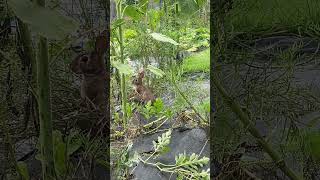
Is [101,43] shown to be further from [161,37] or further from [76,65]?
[161,37]

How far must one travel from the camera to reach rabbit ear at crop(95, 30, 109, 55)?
0.68 m

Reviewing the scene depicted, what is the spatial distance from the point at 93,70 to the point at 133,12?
0.22 m

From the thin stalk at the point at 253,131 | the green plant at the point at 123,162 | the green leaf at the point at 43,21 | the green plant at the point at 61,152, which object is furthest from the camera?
the green plant at the point at 123,162

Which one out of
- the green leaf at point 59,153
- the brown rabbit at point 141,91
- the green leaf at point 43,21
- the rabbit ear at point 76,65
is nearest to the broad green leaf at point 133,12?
the brown rabbit at point 141,91

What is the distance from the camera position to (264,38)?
2.32 feet

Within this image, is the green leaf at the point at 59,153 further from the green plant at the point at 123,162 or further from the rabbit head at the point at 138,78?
the rabbit head at the point at 138,78

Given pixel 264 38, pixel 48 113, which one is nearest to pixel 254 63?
pixel 264 38

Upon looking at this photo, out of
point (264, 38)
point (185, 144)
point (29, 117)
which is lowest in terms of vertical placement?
point (185, 144)

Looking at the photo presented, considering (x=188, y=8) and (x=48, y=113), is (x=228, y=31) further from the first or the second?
(x=48, y=113)

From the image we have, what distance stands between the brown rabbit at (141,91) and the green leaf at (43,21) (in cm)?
58

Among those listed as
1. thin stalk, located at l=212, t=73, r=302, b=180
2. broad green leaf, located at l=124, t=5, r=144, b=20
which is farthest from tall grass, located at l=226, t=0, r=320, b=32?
broad green leaf, located at l=124, t=5, r=144, b=20

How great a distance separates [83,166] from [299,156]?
32cm

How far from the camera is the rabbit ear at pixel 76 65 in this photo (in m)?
0.66

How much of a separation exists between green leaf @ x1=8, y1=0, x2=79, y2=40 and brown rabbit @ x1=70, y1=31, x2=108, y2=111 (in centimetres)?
29
